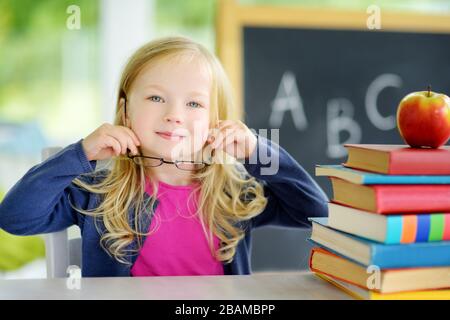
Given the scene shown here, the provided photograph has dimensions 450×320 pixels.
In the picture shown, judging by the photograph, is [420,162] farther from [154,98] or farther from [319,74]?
[319,74]

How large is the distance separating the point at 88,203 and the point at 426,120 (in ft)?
2.23

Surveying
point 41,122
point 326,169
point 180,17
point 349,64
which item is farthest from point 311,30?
point 326,169

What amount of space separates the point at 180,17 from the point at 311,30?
0.67 metres

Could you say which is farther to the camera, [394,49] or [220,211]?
[394,49]

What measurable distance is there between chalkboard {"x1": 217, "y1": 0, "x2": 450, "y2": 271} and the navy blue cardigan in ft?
3.08

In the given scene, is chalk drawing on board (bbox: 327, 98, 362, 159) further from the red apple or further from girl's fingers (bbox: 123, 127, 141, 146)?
the red apple

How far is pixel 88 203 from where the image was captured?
117 centimetres

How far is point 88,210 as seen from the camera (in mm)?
1145

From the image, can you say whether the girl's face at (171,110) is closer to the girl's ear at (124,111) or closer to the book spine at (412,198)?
the girl's ear at (124,111)

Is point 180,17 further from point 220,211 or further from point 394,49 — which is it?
point 220,211

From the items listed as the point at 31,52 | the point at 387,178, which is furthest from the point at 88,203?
the point at 31,52

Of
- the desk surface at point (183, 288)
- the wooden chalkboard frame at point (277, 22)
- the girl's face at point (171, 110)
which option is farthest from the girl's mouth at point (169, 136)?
the wooden chalkboard frame at point (277, 22)

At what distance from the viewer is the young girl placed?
1.04 metres
